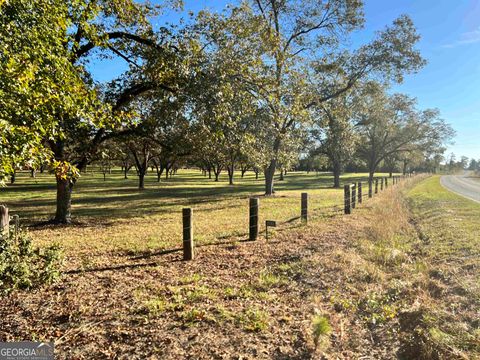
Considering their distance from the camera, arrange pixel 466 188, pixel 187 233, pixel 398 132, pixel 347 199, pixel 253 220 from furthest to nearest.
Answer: pixel 398 132, pixel 466 188, pixel 347 199, pixel 253 220, pixel 187 233

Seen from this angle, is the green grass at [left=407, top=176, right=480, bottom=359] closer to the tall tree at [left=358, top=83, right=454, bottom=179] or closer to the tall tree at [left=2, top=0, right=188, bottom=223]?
the tall tree at [left=2, top=0, right=188, bottom=223]

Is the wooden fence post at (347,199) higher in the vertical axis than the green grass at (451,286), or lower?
higher

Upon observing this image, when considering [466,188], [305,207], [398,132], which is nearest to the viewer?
[305,207]

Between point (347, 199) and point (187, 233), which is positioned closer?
point (187, 233)

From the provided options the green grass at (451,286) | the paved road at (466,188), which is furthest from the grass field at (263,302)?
the paved road at (466,188)

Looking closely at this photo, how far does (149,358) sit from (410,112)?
135 feet

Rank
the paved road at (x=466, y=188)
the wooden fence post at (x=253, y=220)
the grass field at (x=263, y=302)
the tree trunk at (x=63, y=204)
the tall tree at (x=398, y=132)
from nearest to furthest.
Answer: the grass field at (x=263, y=302) → the wooden fence post at (x=253, y=220) → the tree trunk at (x=63, y=204) → the paved road at (x=466, y=188) → the tall tree at (x=398, y=132)

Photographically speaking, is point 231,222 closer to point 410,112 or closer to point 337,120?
point 337,120

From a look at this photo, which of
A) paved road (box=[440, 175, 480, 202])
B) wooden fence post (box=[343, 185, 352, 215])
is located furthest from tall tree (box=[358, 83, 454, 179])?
wooden fence post (box=[343, 185, 352, 215])

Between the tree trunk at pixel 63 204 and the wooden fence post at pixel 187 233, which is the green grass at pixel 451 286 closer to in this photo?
the wooden fence post at pixel 187 233

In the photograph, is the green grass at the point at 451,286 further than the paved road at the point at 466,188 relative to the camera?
No

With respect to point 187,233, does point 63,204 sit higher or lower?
higher

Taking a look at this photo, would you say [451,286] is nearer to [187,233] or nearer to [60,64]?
[187,233]

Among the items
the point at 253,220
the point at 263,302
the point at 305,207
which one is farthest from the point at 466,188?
the point at 263,302
